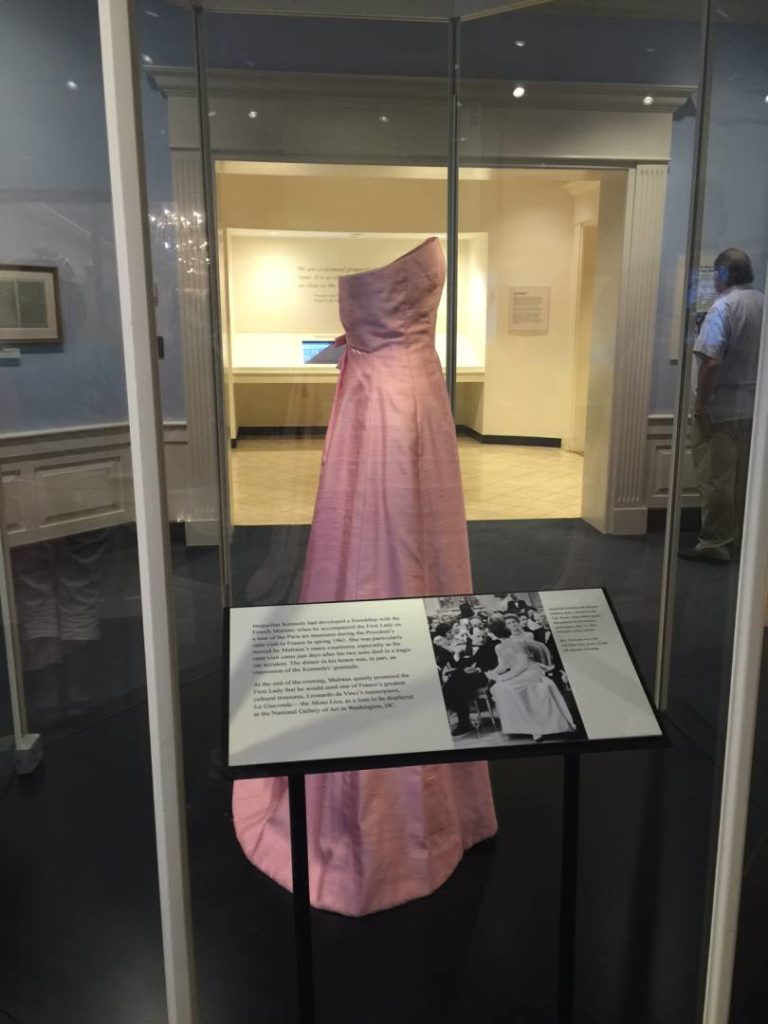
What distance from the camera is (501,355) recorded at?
2287 millimetres

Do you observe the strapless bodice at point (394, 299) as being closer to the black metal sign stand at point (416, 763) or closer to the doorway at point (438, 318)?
the doorway at point (438, 318)

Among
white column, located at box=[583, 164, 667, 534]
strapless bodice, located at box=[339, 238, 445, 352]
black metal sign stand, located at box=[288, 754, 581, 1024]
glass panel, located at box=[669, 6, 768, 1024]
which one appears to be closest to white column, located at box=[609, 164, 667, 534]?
white column, located at box=[583, 164, 667, 534]

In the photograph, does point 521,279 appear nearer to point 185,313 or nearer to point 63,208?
point 185,313

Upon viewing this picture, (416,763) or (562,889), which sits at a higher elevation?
(416,763)

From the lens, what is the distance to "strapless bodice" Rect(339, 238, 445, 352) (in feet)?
4.83

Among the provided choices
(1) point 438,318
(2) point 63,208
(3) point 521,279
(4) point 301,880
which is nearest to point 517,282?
(3) point 521,279

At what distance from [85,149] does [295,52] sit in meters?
0.55

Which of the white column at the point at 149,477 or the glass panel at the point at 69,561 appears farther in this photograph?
the glass panel at the point at 69,561

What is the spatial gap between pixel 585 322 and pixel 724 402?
0.48 m

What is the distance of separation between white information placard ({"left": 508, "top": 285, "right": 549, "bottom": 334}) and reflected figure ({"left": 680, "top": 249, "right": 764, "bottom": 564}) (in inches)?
18.2

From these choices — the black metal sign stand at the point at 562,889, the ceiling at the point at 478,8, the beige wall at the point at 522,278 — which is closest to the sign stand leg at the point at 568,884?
the black metal sign stand at the point at 562,889

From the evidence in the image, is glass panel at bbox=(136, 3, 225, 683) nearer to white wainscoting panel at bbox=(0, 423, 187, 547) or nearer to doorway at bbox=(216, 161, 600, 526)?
doorway at bbox=(216, 161, 600, 526)

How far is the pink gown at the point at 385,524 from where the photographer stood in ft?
4.96

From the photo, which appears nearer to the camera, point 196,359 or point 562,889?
point 562,889
